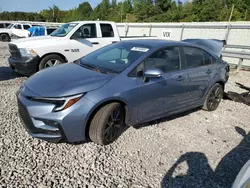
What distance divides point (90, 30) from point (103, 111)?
5126 mm

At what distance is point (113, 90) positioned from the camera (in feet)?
10.4

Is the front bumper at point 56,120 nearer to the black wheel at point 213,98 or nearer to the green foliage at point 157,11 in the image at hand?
the black wheel at point 213,98

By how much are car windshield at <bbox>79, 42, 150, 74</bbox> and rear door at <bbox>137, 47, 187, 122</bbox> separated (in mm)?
240

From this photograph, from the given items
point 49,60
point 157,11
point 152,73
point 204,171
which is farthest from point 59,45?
point 157,11

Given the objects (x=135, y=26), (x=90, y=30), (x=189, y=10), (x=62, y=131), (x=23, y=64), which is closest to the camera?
(x=62, y=131)

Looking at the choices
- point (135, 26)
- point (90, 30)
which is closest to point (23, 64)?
point (90, 30)

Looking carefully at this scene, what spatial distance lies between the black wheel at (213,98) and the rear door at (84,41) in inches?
162

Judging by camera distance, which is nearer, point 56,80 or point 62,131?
point 62,131

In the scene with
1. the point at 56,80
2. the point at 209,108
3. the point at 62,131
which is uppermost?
the point at 56,80

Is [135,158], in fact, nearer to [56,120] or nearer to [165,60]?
[56,120]

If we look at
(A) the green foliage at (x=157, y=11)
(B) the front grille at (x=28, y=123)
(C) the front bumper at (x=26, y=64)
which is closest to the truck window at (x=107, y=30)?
(C) the front bumper at (x=26, y=64)

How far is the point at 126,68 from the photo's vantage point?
136 inches

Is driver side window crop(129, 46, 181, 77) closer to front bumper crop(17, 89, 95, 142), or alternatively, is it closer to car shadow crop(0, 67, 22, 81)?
front bumper crop(17, 89, 95, 142)

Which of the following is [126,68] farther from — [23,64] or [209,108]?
[23,64]
